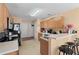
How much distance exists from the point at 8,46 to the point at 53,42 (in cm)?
86

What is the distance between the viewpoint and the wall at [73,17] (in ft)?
6.84

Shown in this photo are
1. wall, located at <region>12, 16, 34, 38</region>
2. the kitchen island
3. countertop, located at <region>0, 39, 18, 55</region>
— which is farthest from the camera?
wall, located at <region>12, 16, 34, 38</region>

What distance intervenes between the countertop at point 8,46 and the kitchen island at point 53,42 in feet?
1.72

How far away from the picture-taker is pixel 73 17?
2.13 meters

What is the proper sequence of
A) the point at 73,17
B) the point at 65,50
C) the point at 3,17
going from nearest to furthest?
the point at 65,50, the point at 73,17, the point at 3,17

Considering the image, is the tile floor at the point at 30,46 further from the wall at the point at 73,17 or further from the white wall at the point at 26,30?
the wall at the point at 73,17

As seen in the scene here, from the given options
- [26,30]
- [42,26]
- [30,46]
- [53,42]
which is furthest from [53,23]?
[30,46]

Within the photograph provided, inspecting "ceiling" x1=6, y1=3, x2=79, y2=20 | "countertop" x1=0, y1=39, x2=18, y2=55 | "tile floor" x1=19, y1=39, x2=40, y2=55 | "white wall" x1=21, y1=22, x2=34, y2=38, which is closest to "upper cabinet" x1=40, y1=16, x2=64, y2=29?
"ceiling" x1=6, y1=3, x2=79, y2=20

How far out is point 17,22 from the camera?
7.23 feet

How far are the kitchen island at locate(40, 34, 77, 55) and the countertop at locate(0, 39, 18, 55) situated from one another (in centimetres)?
53

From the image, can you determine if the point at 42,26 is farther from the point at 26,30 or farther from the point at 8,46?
the point at 8,46

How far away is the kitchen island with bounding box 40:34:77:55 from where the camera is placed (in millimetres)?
2079

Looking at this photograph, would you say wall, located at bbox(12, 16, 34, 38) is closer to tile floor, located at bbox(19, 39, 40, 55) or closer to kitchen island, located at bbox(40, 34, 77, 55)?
tile floor, located at bbox(19, 39, 40, 55)
